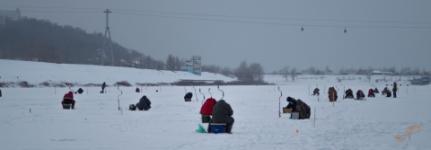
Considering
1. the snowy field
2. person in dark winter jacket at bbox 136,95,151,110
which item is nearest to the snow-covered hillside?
person in dark winter jacket at bbox 136,95,151,110

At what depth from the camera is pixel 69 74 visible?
98.8 m

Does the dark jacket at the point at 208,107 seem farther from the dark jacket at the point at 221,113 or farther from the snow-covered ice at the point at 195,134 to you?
the dark jacket at the point at 221,113

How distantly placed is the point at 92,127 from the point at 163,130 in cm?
263

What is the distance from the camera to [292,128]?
19.5 m

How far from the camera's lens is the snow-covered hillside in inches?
3498

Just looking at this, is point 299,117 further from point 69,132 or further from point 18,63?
point 18,63

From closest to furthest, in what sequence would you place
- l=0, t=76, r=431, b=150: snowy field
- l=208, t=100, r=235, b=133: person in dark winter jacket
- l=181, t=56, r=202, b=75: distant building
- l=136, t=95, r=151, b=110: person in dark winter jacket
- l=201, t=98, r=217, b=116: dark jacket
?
l=0, t=76, r=431, b=150: snowy field, l=208, t=100, r=235, b=133: person in dark winter jacket, l=201, t=98, r=217, b=116: dark jacket, l=136, t=95, r=151, b=110: person in dark winter jacket, l=181, t=56, r=202, b=75: distant building

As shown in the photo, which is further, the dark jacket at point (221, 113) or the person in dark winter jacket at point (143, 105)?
the person in dark winter jacket at point (143, 105)

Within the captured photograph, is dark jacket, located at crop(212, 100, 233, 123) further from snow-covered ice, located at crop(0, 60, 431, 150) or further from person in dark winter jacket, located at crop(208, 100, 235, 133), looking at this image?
snow-covered ice, located at crop(0, 60, 431, 150)

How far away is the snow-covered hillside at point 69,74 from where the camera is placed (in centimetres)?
8884

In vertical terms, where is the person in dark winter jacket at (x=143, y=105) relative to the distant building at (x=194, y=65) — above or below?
below

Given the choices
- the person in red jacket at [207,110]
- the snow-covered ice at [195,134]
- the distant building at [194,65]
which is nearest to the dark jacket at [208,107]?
the person in red jacket at [207,110]

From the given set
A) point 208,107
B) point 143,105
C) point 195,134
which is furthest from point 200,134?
point 143,105

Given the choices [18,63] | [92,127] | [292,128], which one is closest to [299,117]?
[292,128]
